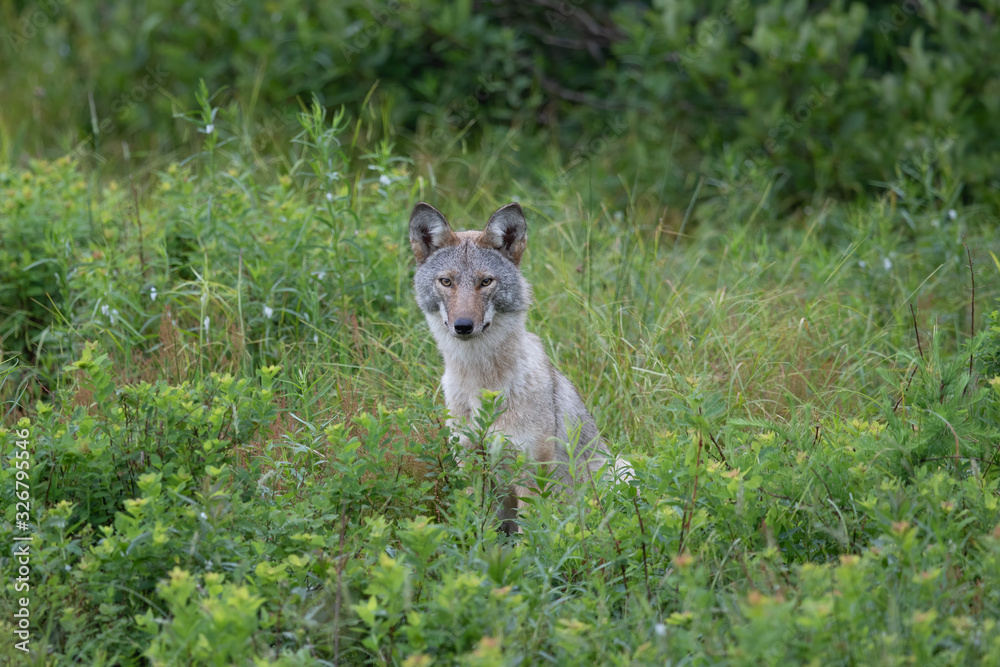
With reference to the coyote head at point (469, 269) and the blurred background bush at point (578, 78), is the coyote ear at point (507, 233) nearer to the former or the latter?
the coyote head at point (469, 269)

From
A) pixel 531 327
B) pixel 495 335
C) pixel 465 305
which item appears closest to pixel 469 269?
pixel 465 305

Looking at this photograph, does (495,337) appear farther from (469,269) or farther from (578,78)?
(578,78)

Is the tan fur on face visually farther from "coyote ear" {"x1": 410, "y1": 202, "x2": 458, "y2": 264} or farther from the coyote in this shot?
"coyote ear" {"x1": 410, "y1": 202, "x2": 458, "y2": 264}

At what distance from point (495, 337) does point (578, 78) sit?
527 centimetres

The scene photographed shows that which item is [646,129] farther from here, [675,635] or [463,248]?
[675,635]

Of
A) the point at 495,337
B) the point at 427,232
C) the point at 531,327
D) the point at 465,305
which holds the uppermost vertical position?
the point at 427,232

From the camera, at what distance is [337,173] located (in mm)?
5641

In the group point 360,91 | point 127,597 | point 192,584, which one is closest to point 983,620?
point 192,584

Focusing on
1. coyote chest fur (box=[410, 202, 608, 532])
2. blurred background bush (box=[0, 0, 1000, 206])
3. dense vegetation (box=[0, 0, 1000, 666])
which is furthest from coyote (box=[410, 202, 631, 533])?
blurred background bush (box=[0, 0, 1000, 206])

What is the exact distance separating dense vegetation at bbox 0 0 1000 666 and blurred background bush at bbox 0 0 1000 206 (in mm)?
36

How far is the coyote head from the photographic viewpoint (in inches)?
188

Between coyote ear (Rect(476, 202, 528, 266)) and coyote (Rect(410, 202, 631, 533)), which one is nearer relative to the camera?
coyote (Rect(410, 202, 631, 533))

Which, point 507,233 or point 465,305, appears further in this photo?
point 507,233

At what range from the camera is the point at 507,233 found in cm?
508
